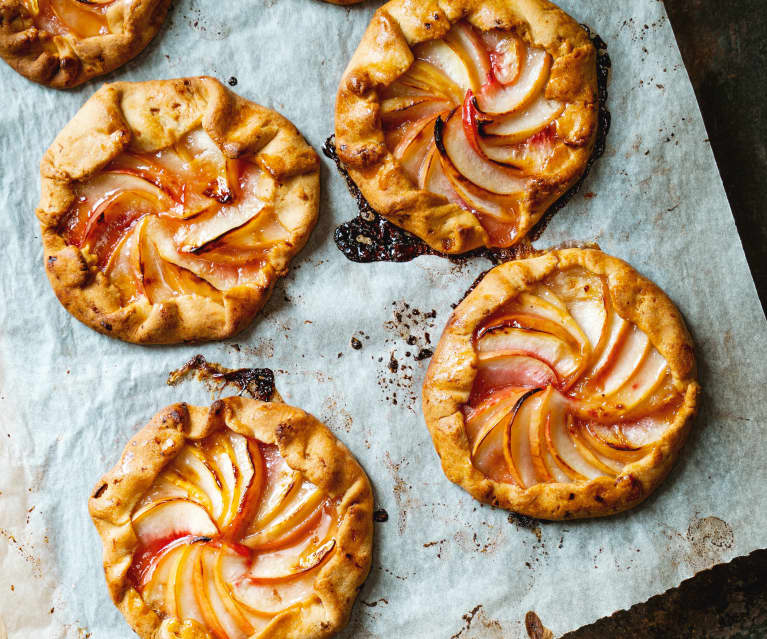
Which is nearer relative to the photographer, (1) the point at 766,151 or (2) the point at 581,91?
(2) the point at 581,91

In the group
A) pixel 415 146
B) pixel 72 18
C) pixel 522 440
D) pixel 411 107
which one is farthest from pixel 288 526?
pixel 72 18

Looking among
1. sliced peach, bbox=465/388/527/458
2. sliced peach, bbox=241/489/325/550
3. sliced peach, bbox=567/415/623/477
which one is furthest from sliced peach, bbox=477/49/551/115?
sliced peach, bbox=241/489/325/550

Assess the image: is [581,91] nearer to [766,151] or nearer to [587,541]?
[766,151]

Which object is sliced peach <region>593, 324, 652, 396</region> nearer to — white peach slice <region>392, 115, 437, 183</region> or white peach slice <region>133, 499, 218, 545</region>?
white peach slice <region>392, 115, 437, 183</region>

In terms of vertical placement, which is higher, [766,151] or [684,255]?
[766,151]

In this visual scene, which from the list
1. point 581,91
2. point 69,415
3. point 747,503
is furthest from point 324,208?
point 747,503

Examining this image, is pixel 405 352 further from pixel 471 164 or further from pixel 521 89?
pixel 521 89
